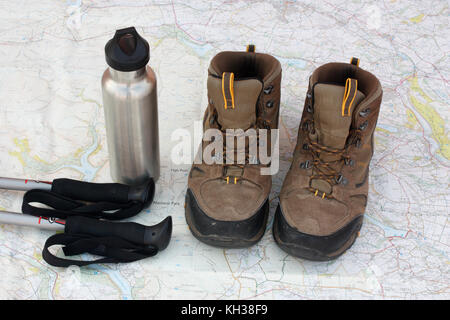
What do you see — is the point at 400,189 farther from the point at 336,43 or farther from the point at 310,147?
the point at 336,43

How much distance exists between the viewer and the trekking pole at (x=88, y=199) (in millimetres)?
1922

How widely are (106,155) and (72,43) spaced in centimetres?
Answer: 84

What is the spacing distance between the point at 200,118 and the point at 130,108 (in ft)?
1.99

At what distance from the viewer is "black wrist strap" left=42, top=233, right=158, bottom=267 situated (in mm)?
1780

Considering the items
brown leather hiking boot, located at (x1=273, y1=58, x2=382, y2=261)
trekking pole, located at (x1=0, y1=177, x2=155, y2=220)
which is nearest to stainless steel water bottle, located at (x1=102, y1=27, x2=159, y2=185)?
trekking pole, located at (x1=0, y1=177, x2=155, y2=220)

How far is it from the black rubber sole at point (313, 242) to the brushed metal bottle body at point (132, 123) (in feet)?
1.85

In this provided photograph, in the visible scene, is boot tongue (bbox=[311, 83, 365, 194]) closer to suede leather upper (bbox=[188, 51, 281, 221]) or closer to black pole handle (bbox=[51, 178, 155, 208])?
suede leather upper (bbox=[188, 51, 281, 221])

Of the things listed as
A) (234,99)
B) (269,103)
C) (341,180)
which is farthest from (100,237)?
(341,180)

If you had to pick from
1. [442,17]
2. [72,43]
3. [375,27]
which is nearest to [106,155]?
[72,43]

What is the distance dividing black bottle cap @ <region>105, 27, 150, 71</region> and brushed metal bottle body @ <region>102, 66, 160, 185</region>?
0.05 meters

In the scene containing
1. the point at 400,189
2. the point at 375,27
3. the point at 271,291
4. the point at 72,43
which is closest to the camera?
the point at 271,291

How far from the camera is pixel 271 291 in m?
1.79

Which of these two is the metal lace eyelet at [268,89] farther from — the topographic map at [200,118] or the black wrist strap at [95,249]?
the black wrist strap at [95,249]

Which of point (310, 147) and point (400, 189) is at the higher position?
point (310, 147)
